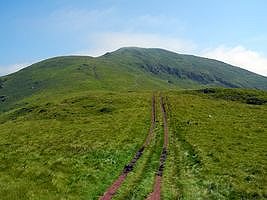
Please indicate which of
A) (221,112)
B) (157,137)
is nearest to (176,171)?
(157,137)

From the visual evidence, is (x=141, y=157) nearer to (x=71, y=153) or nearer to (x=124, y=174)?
(x=124, y=174)

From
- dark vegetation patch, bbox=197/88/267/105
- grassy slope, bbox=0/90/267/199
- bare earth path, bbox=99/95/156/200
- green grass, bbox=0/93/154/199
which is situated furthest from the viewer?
dark vegetation patch, bbox=197/88/267/105

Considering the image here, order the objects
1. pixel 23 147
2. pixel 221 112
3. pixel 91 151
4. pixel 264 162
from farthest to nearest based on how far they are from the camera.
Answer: pixel 221 112 < pixel 23 147 < pixel 91 151 < pixel 264 162

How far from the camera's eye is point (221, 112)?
73938 mm

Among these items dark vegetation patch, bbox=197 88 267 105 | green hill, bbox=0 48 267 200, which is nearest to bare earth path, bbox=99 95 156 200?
green hill, bbox=0 48 267 200

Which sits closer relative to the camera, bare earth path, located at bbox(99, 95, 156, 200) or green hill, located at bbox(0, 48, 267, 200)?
bare earth path, located at bbox(99, 95, 156, 200)

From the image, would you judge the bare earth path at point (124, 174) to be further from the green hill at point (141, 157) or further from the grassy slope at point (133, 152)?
the grassy slope at point (133, 152)

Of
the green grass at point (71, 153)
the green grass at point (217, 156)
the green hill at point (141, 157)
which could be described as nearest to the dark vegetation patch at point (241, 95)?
the green hill at point (141, 157)

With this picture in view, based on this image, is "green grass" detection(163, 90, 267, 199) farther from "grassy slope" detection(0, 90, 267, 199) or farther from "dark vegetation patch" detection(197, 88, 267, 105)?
"dark vegetation patch" detection(197, 88, 267, 105)

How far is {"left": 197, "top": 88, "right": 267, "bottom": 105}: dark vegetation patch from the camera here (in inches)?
3635

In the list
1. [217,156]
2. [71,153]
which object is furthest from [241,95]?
[71,153]

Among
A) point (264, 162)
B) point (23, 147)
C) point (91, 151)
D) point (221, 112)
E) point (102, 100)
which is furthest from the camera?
point (102, 100)

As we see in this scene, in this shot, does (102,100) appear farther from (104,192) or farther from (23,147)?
(104,192)

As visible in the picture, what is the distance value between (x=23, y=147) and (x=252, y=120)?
3805 cm
